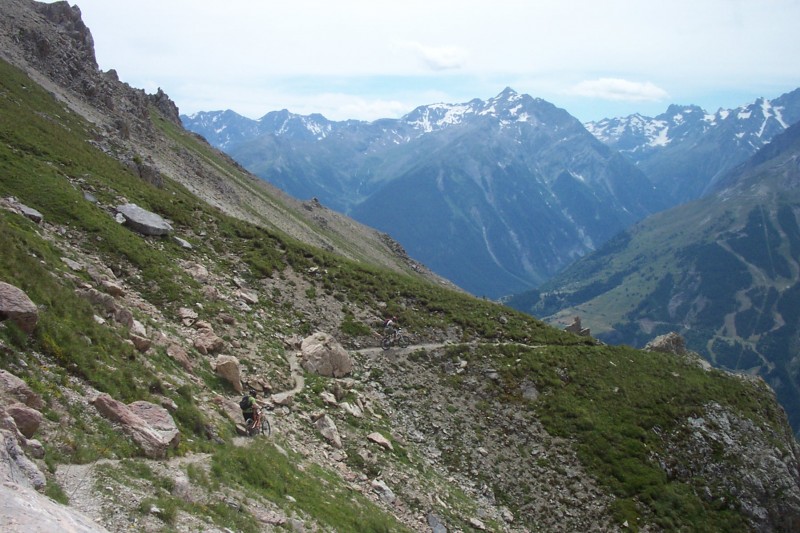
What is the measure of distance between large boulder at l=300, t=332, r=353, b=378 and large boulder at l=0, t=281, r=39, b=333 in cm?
1861

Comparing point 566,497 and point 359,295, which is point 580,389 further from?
point 359,295

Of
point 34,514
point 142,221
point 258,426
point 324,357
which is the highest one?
point 142,221

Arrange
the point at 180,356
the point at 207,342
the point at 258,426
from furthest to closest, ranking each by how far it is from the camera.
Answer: the point at 207,342 < the point at 180,356 < the point at 258,426

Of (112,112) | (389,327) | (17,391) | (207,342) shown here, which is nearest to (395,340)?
(389,327)

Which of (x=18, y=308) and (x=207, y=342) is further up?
(x=18, y=308)

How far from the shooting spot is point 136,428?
18484 millimetres

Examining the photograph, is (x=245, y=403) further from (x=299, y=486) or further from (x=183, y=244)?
(x=183, y=244)

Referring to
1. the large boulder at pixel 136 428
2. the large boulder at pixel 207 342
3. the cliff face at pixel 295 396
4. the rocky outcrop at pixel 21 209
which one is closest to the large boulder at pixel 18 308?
the cliff face at pixel 295 396

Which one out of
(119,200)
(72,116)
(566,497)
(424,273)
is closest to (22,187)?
(119,200)

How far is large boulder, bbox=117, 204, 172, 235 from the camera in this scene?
4116 centimetres

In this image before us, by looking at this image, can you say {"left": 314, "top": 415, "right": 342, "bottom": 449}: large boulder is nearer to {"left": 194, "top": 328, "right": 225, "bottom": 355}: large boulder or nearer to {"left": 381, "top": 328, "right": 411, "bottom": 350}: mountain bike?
{"left": 194, "top": 328, "right": 225, "bottom": 355}: large boulder

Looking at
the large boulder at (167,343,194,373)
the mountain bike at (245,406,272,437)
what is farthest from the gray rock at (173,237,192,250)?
the mountain bike at (245,406,272,437)

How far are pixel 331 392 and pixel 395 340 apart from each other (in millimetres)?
11944

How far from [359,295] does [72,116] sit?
45.5 m
